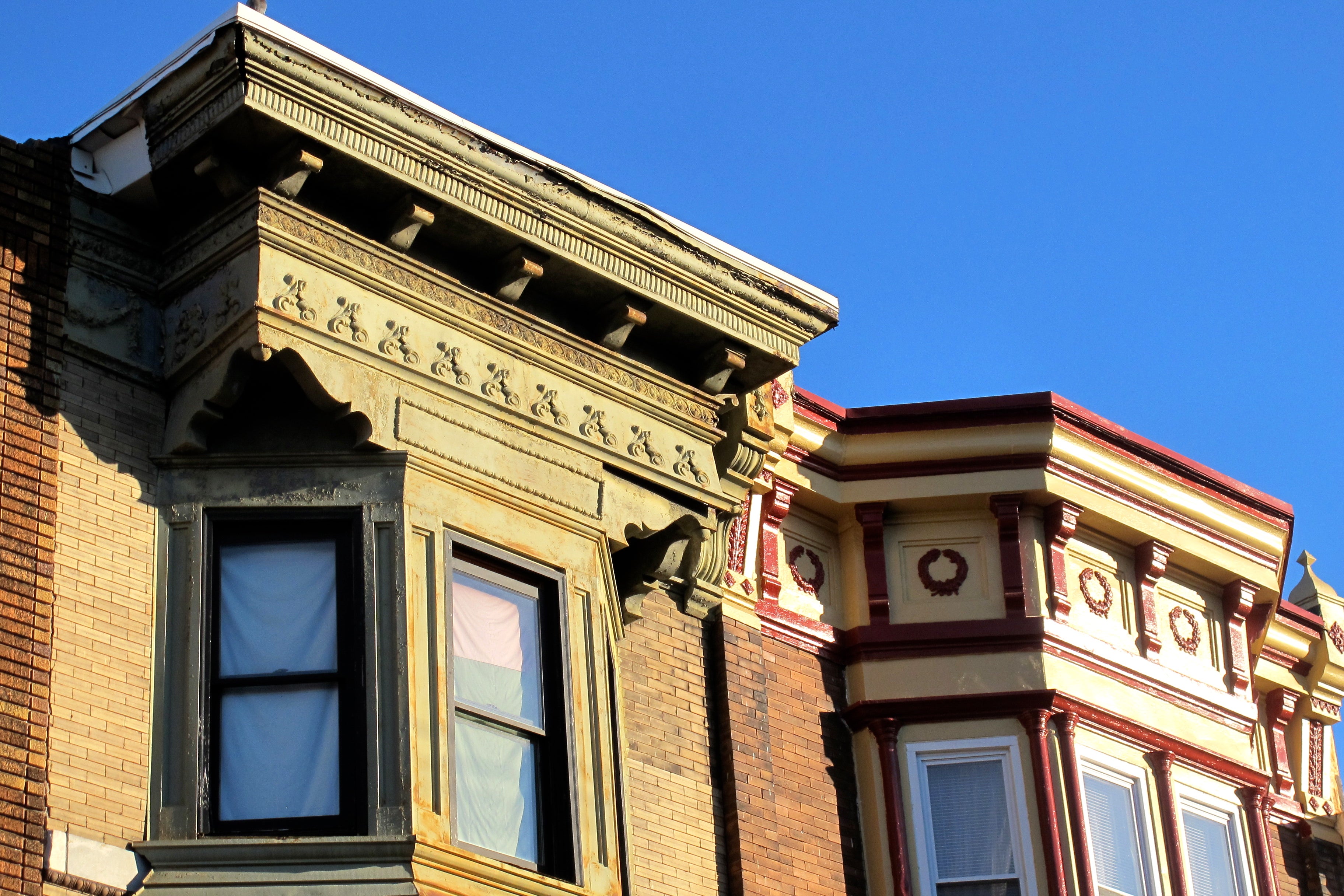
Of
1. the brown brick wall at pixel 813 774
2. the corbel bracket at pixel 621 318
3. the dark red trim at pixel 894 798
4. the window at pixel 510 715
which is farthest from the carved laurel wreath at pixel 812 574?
the window at pixel 510 715

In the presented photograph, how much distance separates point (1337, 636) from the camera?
733 inches

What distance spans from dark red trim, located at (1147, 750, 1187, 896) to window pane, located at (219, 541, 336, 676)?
648cm

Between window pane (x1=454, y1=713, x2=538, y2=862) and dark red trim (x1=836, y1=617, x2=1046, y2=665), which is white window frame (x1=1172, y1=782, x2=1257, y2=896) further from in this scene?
window pane (x1=454, y1=713, x2=538, y2=862)

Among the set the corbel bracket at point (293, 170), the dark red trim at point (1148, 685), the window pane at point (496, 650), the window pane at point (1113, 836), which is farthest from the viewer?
the dark red trim at point (1148, 685)

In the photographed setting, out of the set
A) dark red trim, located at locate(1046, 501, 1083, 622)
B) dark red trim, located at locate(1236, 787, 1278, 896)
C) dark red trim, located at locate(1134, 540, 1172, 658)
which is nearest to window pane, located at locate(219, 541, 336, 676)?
dark red trim, located at locate(1046, 501, 1083, 622)

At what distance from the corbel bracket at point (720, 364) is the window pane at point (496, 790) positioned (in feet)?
9.53

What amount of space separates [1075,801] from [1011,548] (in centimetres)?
186

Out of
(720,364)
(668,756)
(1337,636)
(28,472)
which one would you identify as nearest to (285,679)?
(28,472)

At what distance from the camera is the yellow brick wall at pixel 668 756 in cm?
1309

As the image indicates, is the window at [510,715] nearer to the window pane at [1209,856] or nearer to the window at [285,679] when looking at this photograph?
the window at [285,679]

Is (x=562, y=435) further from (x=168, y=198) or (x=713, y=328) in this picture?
(x=168, y=198)

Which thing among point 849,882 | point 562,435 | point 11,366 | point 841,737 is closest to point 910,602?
point 841,737

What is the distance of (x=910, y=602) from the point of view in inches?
603

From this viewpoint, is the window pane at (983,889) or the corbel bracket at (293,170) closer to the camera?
the corbel bracket at (293,170)
